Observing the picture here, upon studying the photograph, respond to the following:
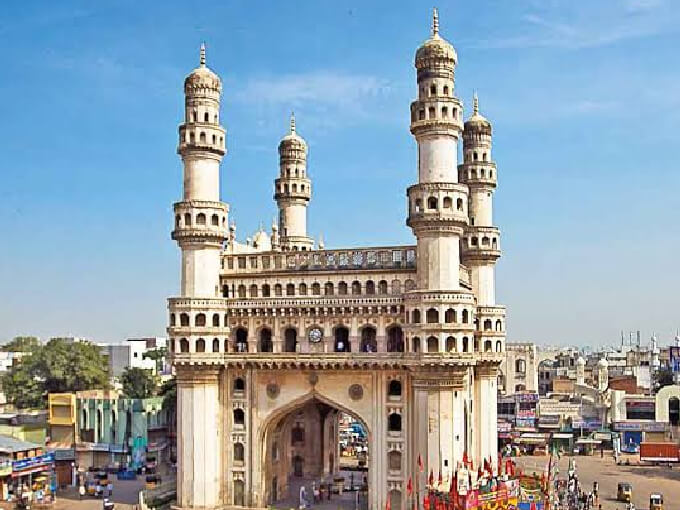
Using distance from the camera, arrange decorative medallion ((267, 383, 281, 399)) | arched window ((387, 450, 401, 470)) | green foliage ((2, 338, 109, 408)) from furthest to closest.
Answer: green foliage ((2, 338, 109, 408)) < decorative medallion ((267, 383, 281, 399)) < arched window ((387, 450, 401, 470))

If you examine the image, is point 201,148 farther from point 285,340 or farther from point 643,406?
point 643,406

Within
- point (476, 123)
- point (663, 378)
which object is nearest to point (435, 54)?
point (476, 123)

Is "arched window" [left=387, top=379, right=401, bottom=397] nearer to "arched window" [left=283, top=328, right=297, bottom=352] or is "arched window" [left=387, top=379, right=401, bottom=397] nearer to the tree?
"arched window" [left=283, top=328, right=297, bottom=352]

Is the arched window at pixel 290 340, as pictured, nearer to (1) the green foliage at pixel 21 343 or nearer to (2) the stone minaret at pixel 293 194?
(2) the stone minaret at pixel 293 194

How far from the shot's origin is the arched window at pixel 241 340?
4694cm

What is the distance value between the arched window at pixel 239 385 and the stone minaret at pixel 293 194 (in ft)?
46.6

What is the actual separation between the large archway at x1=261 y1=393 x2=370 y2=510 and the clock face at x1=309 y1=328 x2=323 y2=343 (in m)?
3.02

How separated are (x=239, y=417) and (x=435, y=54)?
21.6 metres

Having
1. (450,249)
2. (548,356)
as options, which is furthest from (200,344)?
(548,356)

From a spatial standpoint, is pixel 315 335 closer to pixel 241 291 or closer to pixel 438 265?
pixel 241 291

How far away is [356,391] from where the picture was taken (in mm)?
45156

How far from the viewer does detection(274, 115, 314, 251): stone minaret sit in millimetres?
59531

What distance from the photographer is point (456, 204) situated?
43.2m

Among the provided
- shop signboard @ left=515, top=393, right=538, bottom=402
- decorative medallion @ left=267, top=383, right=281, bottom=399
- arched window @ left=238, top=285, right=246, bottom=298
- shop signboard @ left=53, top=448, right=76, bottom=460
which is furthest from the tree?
shop signboard @ left=515, top=393, right=538, bottom=402
